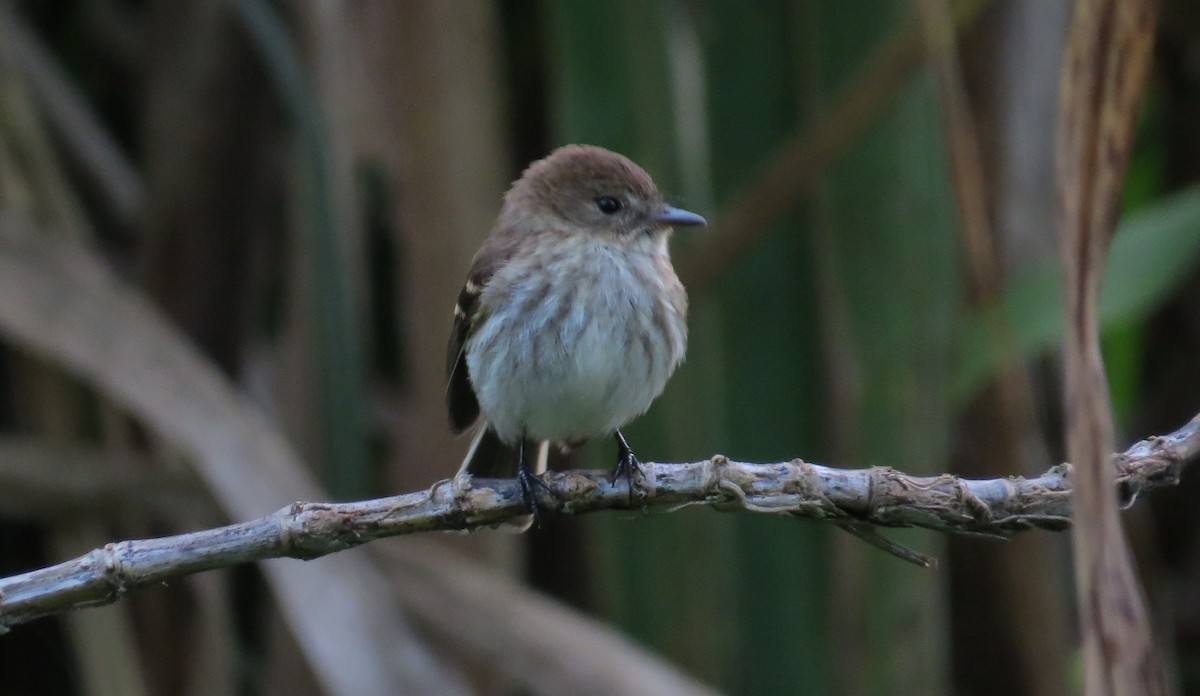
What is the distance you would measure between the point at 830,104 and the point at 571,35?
55 centimetres

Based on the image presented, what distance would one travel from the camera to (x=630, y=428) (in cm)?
286

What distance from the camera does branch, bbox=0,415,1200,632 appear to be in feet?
4.86

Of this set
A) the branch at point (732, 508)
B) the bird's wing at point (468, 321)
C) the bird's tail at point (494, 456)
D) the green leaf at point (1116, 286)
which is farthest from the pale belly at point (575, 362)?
the branch at point (732, 508)

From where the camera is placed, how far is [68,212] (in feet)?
9.96

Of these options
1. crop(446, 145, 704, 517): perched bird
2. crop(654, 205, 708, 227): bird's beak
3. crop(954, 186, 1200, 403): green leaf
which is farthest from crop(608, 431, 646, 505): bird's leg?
crop(954, 186, 1200, 403): green leaf

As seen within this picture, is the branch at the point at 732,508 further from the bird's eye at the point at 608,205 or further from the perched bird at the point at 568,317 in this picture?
the bird's eye at the point at 608,205

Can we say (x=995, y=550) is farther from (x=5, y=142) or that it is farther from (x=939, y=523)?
(x=5, y=142)

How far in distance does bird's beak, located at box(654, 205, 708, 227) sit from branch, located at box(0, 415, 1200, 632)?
105cm

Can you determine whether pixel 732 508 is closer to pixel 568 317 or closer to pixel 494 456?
pixel 568 317

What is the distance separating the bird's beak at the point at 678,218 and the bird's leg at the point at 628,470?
1.44 feet

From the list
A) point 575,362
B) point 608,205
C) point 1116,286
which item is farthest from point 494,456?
point 1116,286

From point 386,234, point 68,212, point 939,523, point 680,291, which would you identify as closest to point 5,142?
→ point 68,212

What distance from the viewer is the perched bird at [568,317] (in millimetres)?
2471

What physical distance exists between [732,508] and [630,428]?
4.14 ft
